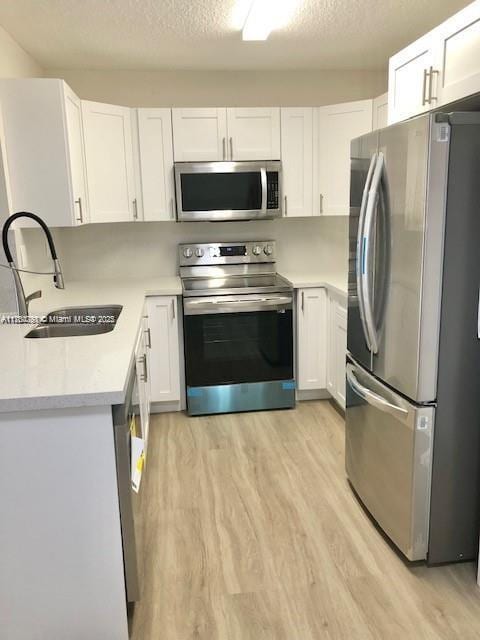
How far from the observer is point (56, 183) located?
2830 mm

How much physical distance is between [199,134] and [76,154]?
35.0 inches

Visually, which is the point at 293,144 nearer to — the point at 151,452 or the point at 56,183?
the point at 56,183

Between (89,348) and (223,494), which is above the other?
(89,348)

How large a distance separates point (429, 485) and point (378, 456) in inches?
11.5

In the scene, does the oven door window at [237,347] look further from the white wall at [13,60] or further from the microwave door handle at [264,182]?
the white wall at [13,60]

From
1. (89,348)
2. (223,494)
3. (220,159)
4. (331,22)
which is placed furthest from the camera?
(220,159)

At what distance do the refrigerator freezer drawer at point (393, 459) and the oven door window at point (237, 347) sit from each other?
3.59 feet

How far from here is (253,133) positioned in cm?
360

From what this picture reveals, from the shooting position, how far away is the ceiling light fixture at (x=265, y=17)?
2469 mm

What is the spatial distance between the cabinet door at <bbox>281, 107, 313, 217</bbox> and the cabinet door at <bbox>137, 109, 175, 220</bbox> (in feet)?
2.62

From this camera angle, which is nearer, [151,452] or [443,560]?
[443,560]

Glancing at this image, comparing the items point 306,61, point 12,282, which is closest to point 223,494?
point 12,282

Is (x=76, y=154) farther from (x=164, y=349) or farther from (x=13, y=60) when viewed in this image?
(x=164, y=349)

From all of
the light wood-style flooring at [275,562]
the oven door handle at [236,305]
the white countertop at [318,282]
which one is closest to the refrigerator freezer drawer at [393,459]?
the light wood-style flooring at [275,562]
